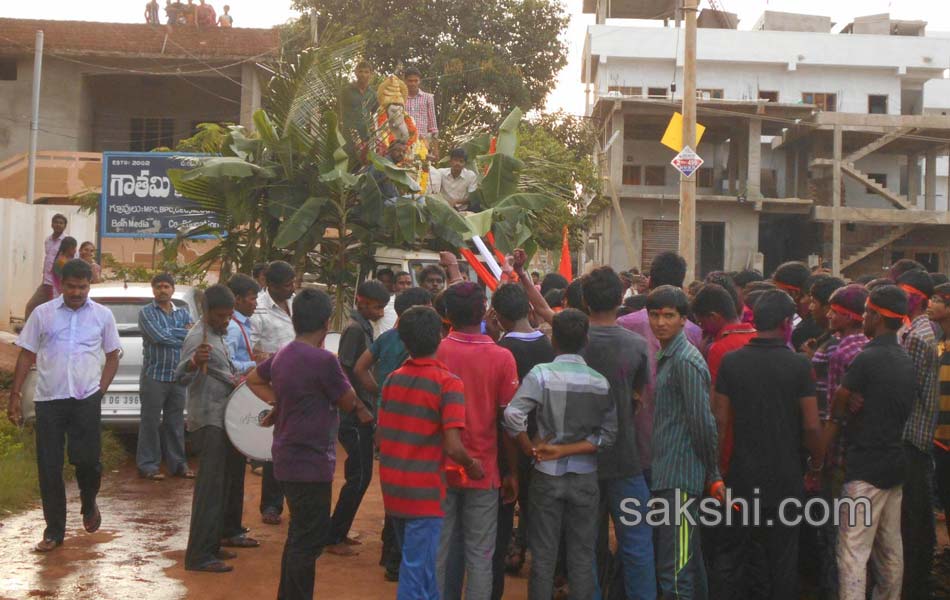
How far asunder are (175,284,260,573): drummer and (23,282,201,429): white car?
3.20 m

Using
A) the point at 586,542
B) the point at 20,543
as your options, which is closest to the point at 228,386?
the point at 20,543

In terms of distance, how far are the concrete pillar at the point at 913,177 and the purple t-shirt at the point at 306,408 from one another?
36.3m

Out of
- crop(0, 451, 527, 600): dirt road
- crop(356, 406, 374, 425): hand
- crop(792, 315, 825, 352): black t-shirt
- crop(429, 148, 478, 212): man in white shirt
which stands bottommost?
crop(0, 451, 527, 600): dirt road

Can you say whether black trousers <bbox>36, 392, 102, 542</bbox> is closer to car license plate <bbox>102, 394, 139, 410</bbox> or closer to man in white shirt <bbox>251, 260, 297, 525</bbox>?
man in white shirt <bbox>251, 260, 297, 525</bbox>

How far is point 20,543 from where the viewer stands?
7.48 meters

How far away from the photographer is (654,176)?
3728cm

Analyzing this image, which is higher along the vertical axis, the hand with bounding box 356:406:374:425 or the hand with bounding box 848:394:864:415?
the hand with bounding box 848:394:864:415

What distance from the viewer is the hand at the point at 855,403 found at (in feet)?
18.2

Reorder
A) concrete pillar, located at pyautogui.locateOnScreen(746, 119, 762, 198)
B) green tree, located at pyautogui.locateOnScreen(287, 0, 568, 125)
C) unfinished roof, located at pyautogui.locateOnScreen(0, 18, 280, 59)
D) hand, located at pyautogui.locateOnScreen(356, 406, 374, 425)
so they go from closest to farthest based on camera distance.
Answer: hand, located at pyautogui.locateOnScreen(356, 406, 374, 425) → unfinished roof, located at pyautogui.locateOnScreen(0, 18, 280, 59) → green tree, located at pyautogui.locateOnScreen(287, 0, 568, 125) → concrete pillar, located at pyautogui.locateOnScreen(746, 119, 762, 198)

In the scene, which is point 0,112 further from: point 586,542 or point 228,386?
point 586,542

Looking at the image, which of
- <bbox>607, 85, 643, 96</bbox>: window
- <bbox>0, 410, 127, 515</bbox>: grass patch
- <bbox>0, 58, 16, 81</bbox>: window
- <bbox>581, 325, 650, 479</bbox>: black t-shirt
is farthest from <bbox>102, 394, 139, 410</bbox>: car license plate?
<bbox>607, 85, 643, 96</bbox>: window

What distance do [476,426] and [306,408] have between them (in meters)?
0.90

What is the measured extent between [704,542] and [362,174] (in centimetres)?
600

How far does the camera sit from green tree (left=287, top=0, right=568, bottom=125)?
2891cm
